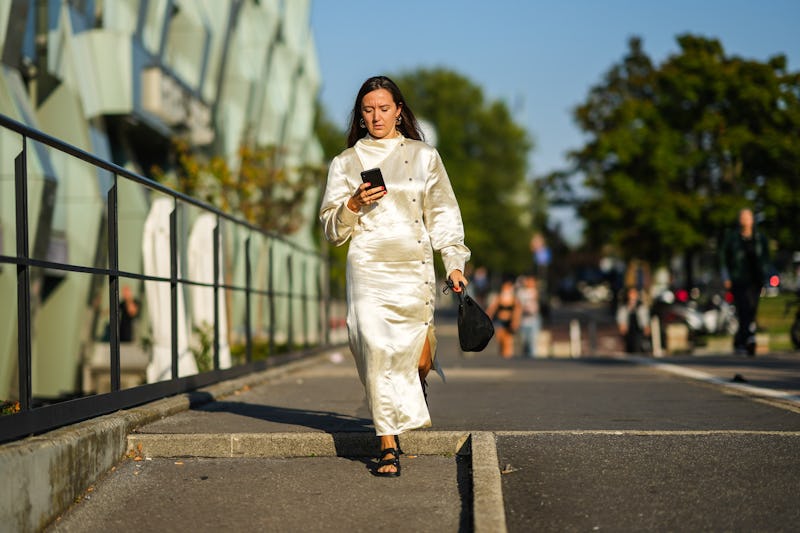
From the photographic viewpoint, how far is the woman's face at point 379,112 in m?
5.63

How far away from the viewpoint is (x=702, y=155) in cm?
3972

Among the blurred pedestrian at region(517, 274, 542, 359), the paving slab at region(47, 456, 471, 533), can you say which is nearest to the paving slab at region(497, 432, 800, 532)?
the paving slab at region(47, 456, 471, 533)

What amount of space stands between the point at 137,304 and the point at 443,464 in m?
3.80

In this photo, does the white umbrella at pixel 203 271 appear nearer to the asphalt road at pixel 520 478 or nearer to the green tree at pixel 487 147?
the asphalt road at pixel 520 478

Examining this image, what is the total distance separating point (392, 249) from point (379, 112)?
2.24ft

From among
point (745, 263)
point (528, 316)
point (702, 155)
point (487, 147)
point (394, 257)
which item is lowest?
point (528, 316)

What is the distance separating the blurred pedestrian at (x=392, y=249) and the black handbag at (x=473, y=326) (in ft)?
0.33

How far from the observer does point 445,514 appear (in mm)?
4820

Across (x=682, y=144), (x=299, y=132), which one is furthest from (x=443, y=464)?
(x=299, y=132)

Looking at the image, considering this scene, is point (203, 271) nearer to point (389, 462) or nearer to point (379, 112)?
point (379, 112)

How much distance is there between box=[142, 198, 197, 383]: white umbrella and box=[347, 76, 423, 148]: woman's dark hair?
8.67ft

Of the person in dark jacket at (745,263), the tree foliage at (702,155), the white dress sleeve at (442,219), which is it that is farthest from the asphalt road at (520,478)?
the tree foliage at (702,155)

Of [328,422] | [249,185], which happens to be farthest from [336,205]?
[249,185]

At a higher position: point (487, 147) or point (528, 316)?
point (487, 147)
